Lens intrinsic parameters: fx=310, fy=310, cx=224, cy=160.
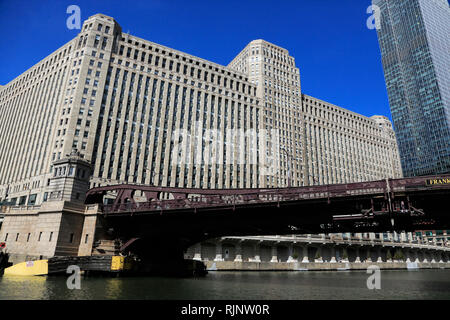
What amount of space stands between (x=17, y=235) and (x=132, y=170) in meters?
37.9

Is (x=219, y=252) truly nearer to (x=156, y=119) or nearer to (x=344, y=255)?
(x=156, y=119)

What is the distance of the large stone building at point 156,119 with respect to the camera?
87.4 meters

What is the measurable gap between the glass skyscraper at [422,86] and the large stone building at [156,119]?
64.6 metres

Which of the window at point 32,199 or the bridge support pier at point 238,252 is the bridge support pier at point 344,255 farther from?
the window at point 32,199

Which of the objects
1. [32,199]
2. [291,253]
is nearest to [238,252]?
[291,253]

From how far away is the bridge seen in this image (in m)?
34.1

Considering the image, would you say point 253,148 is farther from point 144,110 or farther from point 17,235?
point 17,235

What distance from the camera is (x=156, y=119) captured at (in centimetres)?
9844

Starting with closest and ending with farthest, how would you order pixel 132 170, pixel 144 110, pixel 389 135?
1. pixel 132 170
2. pixel 144 110
3. pixel 389 135

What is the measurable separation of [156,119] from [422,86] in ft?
527

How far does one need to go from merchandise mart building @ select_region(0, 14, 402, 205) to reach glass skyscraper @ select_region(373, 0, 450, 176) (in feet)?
214

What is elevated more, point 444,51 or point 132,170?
point 444,51
